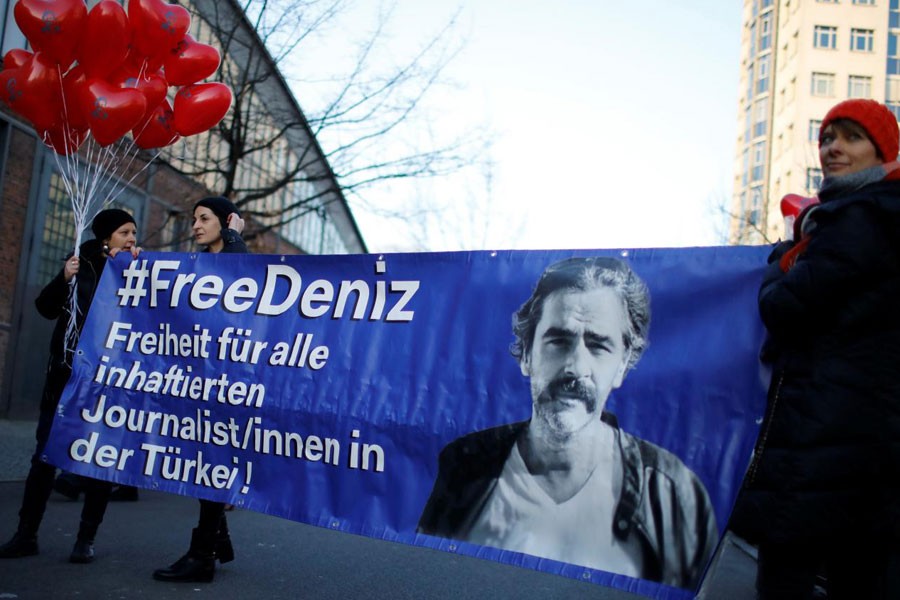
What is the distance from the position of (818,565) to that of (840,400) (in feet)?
1.58

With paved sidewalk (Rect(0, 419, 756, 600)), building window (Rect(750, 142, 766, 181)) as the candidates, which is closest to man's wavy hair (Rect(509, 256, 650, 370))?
paved sidewalk (Rect(0, 419, 756, 600))

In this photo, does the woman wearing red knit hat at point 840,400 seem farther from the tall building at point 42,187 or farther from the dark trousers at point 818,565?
the tall building at point 42,187

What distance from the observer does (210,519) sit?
4863 millimetres

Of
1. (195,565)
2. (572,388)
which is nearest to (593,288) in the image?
(572,388)

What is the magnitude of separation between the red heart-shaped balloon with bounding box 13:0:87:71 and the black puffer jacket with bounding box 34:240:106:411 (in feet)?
4.90

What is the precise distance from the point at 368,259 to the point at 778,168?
55.0 metres

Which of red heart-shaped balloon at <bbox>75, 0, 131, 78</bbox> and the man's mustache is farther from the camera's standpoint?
red heart-shaped balloon at <bbox>75, 0, 131, 78</bbox>

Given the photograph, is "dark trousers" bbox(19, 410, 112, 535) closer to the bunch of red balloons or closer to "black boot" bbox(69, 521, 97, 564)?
"black boot" bbox(69, 521, 97, 564)

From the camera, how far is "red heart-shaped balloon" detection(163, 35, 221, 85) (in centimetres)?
665

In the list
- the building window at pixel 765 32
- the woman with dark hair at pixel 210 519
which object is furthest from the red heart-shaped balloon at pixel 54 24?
the building window at pixel 765 32

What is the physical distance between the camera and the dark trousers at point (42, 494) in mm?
5098

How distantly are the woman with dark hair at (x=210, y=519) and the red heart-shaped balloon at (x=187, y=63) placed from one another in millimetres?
1782

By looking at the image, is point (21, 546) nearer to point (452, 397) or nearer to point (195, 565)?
point (195, 565)

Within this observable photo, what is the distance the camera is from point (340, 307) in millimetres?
4367
